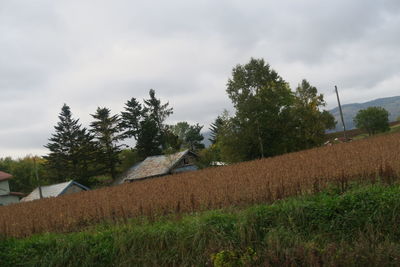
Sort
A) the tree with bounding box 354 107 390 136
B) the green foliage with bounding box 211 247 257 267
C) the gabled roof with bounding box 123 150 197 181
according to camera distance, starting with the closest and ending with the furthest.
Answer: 1. the green foliage with bounding box 211 247 257 267
2. the gabled roof with bounding box 123 150 197 181
3. the tree with bounding box 354 107 390 136

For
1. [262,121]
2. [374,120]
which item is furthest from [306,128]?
[374,120]

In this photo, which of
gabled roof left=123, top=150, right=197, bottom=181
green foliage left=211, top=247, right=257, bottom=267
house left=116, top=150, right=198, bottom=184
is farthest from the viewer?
house left=116, top=150, right=198, bottom=184

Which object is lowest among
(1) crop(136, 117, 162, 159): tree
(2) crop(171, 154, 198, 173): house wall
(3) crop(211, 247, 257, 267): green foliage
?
(3) crop(211, 247, 257, 267): green foliage

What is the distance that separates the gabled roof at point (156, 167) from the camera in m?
50.5

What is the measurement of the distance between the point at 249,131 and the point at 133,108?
36.3m

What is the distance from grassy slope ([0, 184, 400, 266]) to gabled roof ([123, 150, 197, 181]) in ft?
135

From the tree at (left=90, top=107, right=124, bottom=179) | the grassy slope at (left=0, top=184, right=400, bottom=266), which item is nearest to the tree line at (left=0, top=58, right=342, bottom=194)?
the tree at (left=90, top=107, right=124, bottom=179)

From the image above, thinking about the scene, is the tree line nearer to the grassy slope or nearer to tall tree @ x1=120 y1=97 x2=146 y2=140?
tall tree @ x1=120 y1=97 x2=146 y2=140

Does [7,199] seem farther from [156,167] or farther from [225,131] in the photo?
[225,131]

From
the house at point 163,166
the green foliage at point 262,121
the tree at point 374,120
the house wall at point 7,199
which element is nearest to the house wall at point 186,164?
the house at point 163,166

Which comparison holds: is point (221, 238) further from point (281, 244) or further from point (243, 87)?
point (243, 87)

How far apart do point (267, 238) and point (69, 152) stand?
188ft

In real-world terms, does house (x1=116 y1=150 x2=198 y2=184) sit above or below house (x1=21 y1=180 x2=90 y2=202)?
above

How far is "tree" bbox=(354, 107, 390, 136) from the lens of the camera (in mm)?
65188
